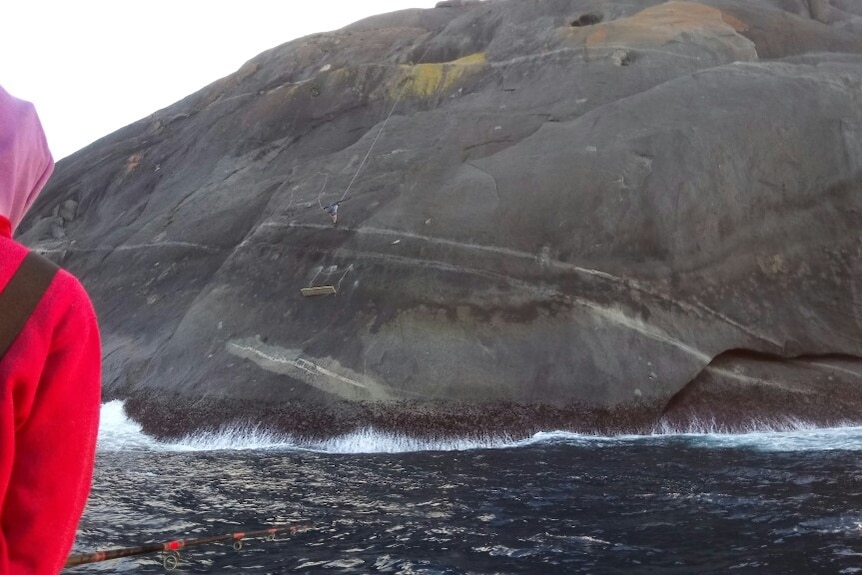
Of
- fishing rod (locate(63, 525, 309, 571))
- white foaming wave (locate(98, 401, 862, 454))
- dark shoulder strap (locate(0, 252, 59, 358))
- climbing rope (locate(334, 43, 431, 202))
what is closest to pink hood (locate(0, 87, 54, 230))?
dark shoulder strap (locate(0, 252, 59, 358))

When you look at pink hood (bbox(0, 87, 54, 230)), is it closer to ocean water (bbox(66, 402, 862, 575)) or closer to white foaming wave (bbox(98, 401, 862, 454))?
ocean water (bbox(66, 402, 862, 575))

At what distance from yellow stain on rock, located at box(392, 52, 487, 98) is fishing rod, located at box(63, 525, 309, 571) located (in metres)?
12.2

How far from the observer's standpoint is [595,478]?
8992mm

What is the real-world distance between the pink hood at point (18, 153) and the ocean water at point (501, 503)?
5.17 metres

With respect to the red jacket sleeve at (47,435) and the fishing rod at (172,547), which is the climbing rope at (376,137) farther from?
the red jacket sleeve at (47,435)

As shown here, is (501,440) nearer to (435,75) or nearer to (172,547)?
(172,547)

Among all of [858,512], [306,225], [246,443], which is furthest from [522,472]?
[306,225]

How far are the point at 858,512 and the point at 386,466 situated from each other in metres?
5.09

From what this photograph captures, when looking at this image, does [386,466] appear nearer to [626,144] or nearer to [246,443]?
[246,443]

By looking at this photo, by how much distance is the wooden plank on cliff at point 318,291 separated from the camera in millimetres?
13664

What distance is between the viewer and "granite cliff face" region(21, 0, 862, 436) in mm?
12195

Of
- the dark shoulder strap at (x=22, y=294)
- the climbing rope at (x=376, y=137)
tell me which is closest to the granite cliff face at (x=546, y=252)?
the climbing rope at (x=376, y=137)

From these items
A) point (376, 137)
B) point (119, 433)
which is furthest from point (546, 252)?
point (119, 433)

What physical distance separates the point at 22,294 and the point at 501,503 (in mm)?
6988
